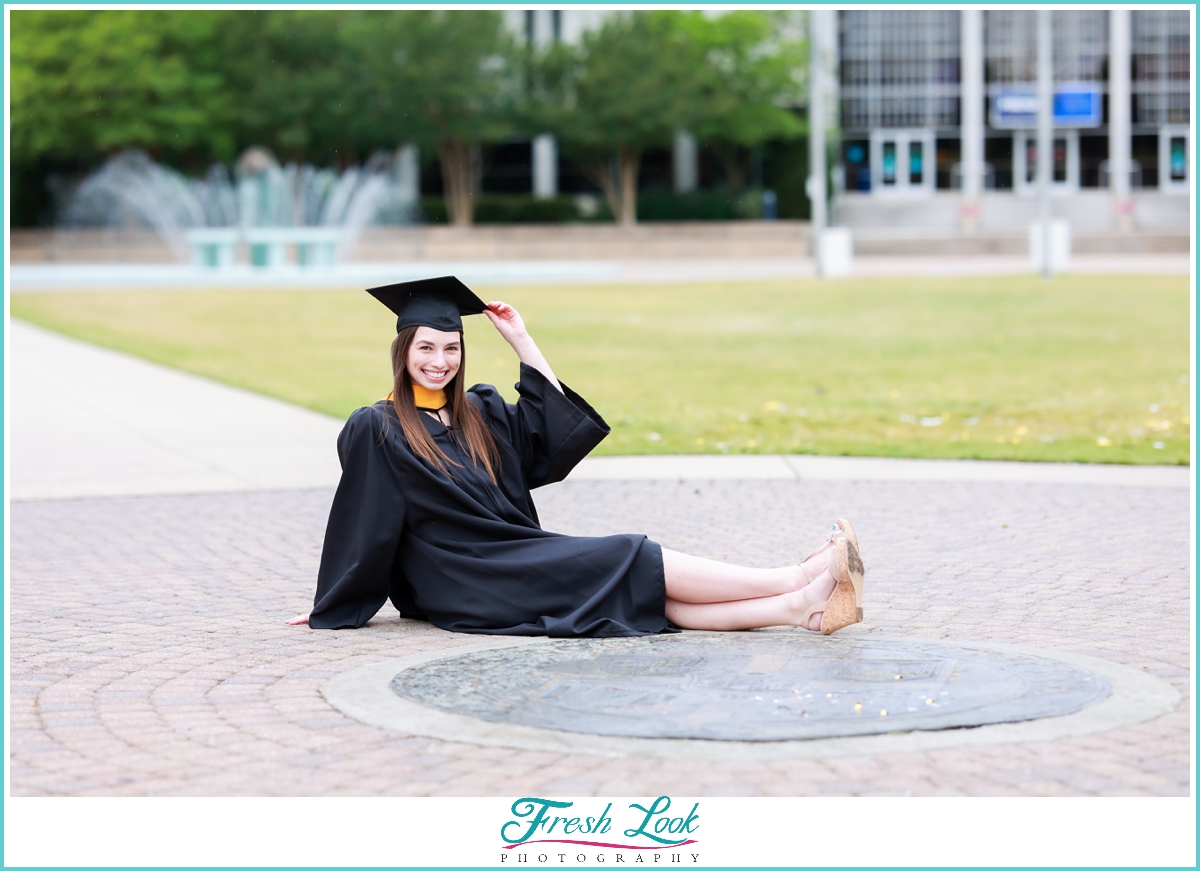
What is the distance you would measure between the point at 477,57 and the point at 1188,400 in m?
35.5

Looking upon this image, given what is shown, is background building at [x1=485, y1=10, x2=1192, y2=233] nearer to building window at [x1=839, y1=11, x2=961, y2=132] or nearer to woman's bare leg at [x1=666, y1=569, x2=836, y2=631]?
building window at [x1=839, y1=11, x2=961, y2=132]

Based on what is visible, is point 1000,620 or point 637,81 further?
point 637,81

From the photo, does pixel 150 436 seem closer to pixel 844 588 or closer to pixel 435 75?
pixel 844 588

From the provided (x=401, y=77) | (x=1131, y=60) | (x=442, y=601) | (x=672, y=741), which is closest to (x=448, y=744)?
(x=672, y=741)

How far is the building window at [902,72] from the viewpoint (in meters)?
51.5

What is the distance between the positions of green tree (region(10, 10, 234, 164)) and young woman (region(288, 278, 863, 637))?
39.8 meters

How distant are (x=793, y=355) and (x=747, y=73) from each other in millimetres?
29939

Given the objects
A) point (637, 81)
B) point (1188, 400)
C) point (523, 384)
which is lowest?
point (1188, 400)

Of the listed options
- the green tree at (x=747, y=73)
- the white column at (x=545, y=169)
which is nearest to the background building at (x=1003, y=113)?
the green tree at (x=747, y=73)

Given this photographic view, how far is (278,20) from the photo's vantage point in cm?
4562

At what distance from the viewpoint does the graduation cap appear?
217 inches

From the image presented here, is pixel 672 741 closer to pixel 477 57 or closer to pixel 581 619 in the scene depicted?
pixel 581 619

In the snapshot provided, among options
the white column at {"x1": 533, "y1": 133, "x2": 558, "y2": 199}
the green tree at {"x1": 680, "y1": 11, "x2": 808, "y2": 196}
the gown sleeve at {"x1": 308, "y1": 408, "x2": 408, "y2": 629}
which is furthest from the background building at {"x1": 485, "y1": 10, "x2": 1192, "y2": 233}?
the gown sleeve at {"x1": 308, "y1": 408, "x2": 408, "y2": 629}

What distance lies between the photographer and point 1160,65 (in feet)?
170
